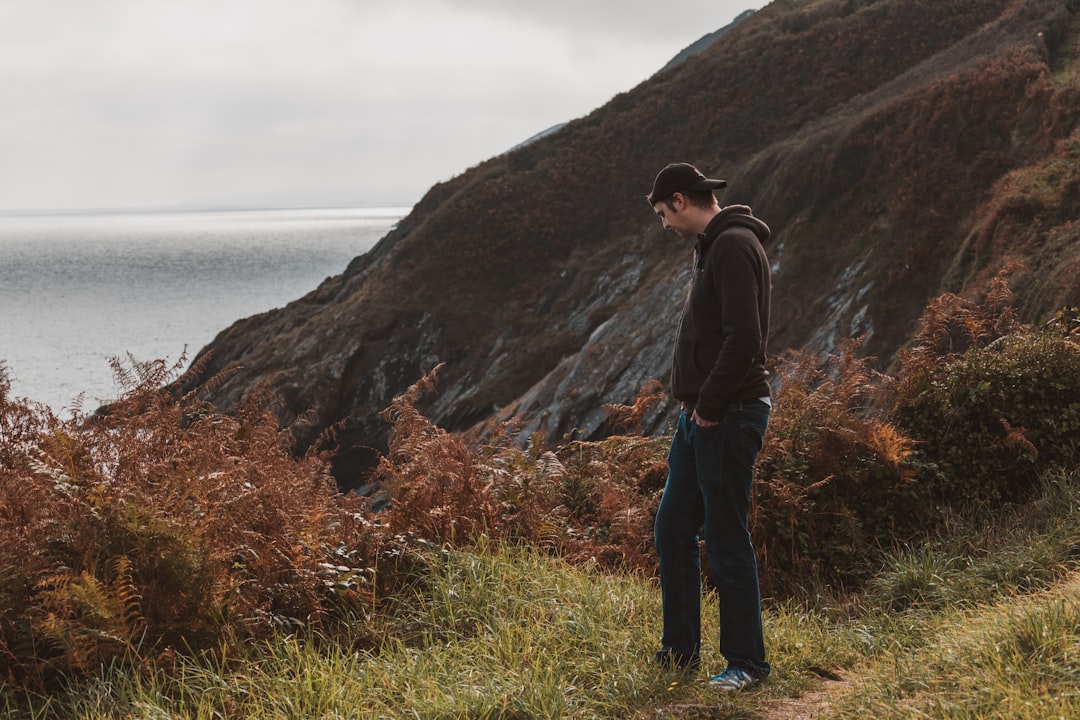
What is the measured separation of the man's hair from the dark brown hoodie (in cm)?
10

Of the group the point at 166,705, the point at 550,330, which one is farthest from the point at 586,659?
the point at 550,330

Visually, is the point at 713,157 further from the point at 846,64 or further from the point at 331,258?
the point at 331,258

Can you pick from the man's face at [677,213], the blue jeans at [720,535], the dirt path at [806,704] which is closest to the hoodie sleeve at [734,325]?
the blue jeans at [720,535]

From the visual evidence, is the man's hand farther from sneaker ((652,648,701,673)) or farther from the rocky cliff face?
the rocky cliff face

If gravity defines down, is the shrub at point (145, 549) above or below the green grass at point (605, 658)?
above

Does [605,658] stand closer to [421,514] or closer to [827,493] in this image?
[421,514]

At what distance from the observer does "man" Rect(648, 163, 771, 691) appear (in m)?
3.93

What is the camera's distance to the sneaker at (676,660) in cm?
410

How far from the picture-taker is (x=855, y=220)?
1994cm

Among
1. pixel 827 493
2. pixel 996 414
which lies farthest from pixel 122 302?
pixel 996 414

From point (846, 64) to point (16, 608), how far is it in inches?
1310

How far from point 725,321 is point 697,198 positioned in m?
0.68

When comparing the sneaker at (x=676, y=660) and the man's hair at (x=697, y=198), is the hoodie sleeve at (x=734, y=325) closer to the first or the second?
the man's hair at (x=697, y=198)

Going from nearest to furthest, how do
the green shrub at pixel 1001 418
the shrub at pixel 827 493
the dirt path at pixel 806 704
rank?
1. the dirt path at pixel 806 704
2. the shrub at pixel 827 493
3. the green shrub at pixel 1001 418
